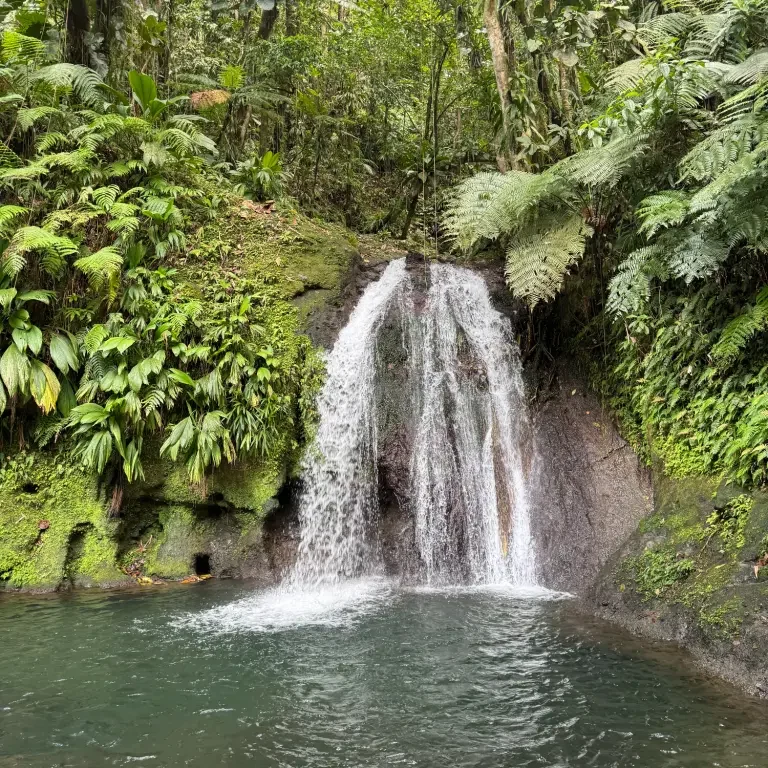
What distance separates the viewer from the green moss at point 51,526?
6.66m

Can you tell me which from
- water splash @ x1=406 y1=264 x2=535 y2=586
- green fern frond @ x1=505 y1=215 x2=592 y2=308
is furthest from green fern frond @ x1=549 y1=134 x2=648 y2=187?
water splash @ x1=406 y1=264 x2=535 y2=586

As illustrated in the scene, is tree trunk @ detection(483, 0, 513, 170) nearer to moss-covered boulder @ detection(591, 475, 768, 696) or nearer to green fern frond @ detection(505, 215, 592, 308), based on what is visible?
green fern frond @ detection(505, 215, 592, 308)

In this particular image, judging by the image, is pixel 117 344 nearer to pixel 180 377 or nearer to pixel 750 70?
pixel 180 377

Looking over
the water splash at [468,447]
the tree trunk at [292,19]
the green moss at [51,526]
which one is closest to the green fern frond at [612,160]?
the water splash at [468,447]

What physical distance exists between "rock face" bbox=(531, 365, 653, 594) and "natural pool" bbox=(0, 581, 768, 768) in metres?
0.93

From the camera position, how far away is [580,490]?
22.9 ft

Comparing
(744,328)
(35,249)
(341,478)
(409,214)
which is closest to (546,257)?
(744,328)

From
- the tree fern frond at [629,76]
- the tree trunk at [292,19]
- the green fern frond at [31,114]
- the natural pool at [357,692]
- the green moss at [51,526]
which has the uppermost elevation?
the tree trunk at [292,19]

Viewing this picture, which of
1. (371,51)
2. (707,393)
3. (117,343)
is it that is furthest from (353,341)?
(371,51)

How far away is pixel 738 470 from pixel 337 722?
12.5ft

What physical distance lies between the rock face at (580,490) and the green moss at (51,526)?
502 cm

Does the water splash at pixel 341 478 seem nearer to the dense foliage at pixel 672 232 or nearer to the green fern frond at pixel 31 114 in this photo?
the dense foliage at pixel 672 232

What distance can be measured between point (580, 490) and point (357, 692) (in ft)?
12.9

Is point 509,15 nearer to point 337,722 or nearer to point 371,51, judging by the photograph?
point 371,51
